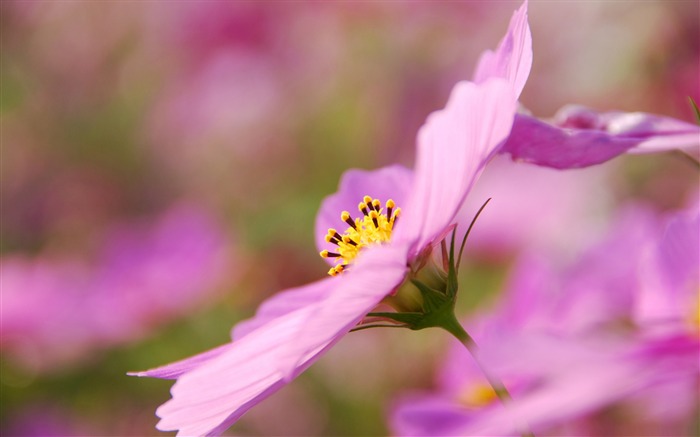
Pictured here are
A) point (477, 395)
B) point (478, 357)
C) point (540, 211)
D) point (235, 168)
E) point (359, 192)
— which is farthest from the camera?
point (235, 168)

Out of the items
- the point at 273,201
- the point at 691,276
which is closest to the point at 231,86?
the point at 273,201

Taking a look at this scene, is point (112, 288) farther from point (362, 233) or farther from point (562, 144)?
point (562, 144)

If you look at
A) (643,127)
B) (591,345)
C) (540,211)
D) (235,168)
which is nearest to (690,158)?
(643,127)

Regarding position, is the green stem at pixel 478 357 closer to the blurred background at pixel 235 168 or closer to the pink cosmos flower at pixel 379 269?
the pink cosmos flower at pixel 379 269

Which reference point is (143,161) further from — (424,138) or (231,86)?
(424,138)

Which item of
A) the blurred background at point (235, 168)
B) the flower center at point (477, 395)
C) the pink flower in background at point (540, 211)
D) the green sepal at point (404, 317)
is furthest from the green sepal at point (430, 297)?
the pink flower in background at point (540, 211)

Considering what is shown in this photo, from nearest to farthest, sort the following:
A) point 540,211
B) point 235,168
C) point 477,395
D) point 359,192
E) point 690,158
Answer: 1. point 690,158
2. point 359,192
3. point 477,395
4. point 540,211
5. point 235,168
